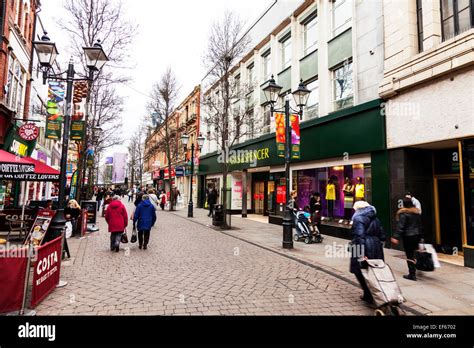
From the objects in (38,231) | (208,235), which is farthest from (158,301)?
(208,235)

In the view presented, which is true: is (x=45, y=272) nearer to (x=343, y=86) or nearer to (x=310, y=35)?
(x=343, y=86)

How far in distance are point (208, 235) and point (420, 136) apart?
855 centimetres

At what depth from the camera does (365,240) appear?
471 cm

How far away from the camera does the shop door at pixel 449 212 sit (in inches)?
345

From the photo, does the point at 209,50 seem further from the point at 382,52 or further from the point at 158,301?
the point at 158,301

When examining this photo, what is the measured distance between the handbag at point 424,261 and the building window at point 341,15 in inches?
389

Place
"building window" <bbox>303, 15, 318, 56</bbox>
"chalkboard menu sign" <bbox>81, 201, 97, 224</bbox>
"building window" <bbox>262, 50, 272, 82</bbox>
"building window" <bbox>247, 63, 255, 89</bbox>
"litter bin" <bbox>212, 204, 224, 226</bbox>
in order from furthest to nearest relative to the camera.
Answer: "building window" <bbox>247, 63, 255, 89</bbox>
"building window" <bbox>262, 50, 272, 82</bbox>
"litter bin" <bbox>212, 204, 224, 226</bbox>
"building window" <bbox>303, 15, 318, 56</bbox>
"chalkboard menu sign" <bbox>81, 201, 97, 224</bbox>

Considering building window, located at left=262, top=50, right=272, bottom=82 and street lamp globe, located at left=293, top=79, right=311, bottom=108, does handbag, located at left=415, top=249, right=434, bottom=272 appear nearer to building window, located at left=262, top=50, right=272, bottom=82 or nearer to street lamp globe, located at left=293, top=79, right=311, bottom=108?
street lamp globe, located at left=293, top=79, right=311, bottom=108

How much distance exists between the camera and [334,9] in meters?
13.1

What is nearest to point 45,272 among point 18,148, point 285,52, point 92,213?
point 92,213

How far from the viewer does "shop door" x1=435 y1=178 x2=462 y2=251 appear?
8758mm

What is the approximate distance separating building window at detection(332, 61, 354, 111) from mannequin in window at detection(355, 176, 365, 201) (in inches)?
129

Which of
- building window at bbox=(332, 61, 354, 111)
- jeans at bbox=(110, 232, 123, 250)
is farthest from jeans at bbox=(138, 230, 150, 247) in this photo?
building window at bbox=(332, 61, 354, 111)

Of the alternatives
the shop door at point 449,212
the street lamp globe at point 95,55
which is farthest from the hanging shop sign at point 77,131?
the shop door at point 449,212
